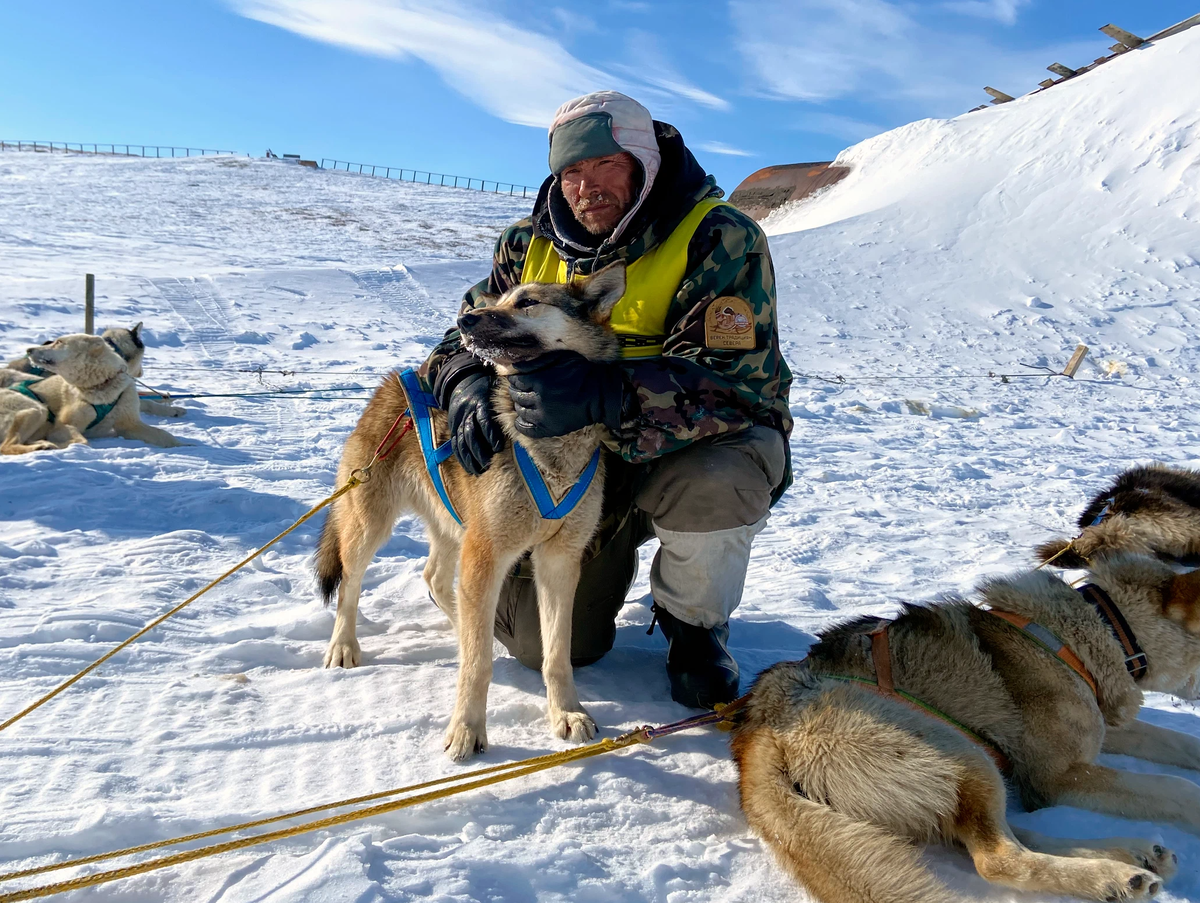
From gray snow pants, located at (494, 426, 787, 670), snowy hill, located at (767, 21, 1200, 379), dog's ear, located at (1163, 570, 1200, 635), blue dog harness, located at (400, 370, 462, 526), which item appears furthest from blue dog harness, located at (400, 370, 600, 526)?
snowy hill, located at (767, 21, 1200, 379)

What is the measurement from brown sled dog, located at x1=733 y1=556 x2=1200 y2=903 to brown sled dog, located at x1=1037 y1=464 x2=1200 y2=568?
0.17 feet

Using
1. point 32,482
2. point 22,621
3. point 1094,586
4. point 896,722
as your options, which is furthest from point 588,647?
point 32,482

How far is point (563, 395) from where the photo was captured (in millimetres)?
2354

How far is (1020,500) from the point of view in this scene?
200 inches

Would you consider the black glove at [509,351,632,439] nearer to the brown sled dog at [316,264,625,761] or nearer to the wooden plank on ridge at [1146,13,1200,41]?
the brown sled dog at [316,264,625,761]

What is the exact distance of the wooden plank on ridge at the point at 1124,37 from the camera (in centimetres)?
2150

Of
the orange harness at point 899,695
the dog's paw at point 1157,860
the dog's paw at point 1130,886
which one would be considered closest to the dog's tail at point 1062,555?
the orange harness at point 899,695

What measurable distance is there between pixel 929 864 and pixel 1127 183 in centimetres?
1824

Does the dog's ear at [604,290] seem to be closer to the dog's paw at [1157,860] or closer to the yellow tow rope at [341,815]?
the yellow tow rope at [341,815]

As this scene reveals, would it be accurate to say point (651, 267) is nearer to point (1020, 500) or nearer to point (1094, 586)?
point (1094, 586)

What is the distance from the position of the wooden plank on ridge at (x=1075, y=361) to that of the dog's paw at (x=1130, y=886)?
995 cm

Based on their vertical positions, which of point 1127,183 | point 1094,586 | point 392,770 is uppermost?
point 1127,183

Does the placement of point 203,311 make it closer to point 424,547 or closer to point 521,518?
point 424,547

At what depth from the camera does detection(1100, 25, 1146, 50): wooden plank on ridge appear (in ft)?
70.5
